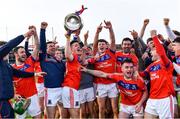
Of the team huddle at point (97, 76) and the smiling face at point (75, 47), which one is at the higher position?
the smiling face at point (75, 47)

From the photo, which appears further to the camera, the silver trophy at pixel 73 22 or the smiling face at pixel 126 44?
the smiling face at pixel 126 44

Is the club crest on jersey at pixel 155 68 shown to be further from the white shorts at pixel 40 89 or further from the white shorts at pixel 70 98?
the white shorts at pixel 40 89

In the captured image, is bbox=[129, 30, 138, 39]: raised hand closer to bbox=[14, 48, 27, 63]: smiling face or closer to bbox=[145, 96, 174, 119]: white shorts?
bbox=[145, 96, 174, 119]: white shorts

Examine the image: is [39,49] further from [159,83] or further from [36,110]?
[159,83]

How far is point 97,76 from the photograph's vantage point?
897 cm

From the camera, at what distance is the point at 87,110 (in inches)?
410

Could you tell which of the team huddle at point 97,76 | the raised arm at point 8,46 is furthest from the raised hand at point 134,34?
the raised arm at point 8,46

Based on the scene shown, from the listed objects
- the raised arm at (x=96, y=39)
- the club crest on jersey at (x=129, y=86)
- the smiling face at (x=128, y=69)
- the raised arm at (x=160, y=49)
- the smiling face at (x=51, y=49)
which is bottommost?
the club crest on jersey at (x=129, y=86)

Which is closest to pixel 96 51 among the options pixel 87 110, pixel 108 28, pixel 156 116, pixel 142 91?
pixel 108 28

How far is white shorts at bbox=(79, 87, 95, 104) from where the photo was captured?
10188 millimetres

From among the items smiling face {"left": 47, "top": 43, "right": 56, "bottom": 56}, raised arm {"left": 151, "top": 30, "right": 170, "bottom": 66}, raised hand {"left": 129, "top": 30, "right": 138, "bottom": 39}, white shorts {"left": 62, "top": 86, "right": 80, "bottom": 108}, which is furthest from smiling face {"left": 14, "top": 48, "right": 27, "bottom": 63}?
raised arm {"left": 151, "top": 30, "right": 170, "bottom": 66}

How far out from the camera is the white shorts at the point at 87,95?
10.2 m

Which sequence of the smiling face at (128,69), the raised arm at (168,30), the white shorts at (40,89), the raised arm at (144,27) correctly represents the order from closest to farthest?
the smiling face at (128,69)
the raised arm at (168,30)
the raised arm at (144,27)
the white shorts at (40,89)

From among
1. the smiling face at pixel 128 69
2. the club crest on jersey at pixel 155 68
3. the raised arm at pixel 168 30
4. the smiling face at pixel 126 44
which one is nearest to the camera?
the club crest on jersey at pixel 155 68
